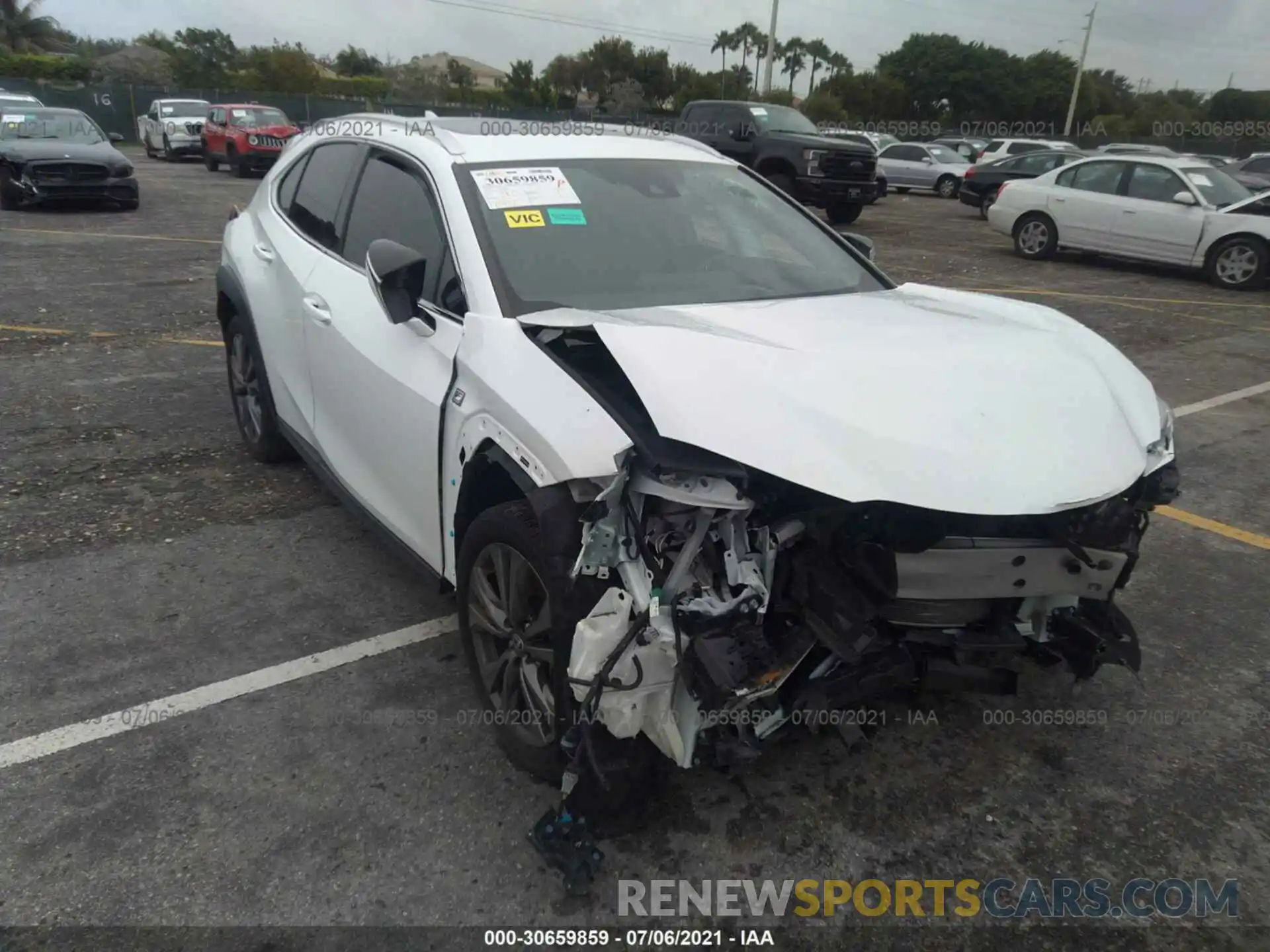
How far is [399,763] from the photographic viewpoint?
2863 millimetres

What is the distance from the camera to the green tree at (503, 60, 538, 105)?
187 ft

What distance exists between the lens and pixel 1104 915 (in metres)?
2.40

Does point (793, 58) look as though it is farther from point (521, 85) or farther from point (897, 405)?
point (897, 405)

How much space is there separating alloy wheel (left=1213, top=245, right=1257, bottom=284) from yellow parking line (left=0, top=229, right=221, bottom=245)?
44.0ft

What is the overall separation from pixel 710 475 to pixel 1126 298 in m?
10.8

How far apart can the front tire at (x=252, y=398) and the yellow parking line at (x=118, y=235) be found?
8628mm

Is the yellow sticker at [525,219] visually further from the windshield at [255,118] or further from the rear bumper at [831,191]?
the windshield at [255,118]

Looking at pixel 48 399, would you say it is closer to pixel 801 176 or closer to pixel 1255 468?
pixel 1255 468

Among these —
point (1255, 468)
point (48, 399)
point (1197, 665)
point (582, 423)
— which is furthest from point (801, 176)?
point (582, 423)

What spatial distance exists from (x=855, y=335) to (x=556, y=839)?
165 cm

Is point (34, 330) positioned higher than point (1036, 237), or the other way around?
point (1036, 237)

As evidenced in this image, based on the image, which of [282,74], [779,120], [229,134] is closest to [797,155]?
[779,120]

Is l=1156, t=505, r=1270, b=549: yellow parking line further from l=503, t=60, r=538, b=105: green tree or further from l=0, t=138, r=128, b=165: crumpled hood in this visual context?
l=503, t=60, r=538, b=105: green tree

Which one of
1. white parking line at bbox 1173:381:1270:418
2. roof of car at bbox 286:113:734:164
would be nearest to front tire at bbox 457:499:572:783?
roof of car at bbox 286:113:734:164
